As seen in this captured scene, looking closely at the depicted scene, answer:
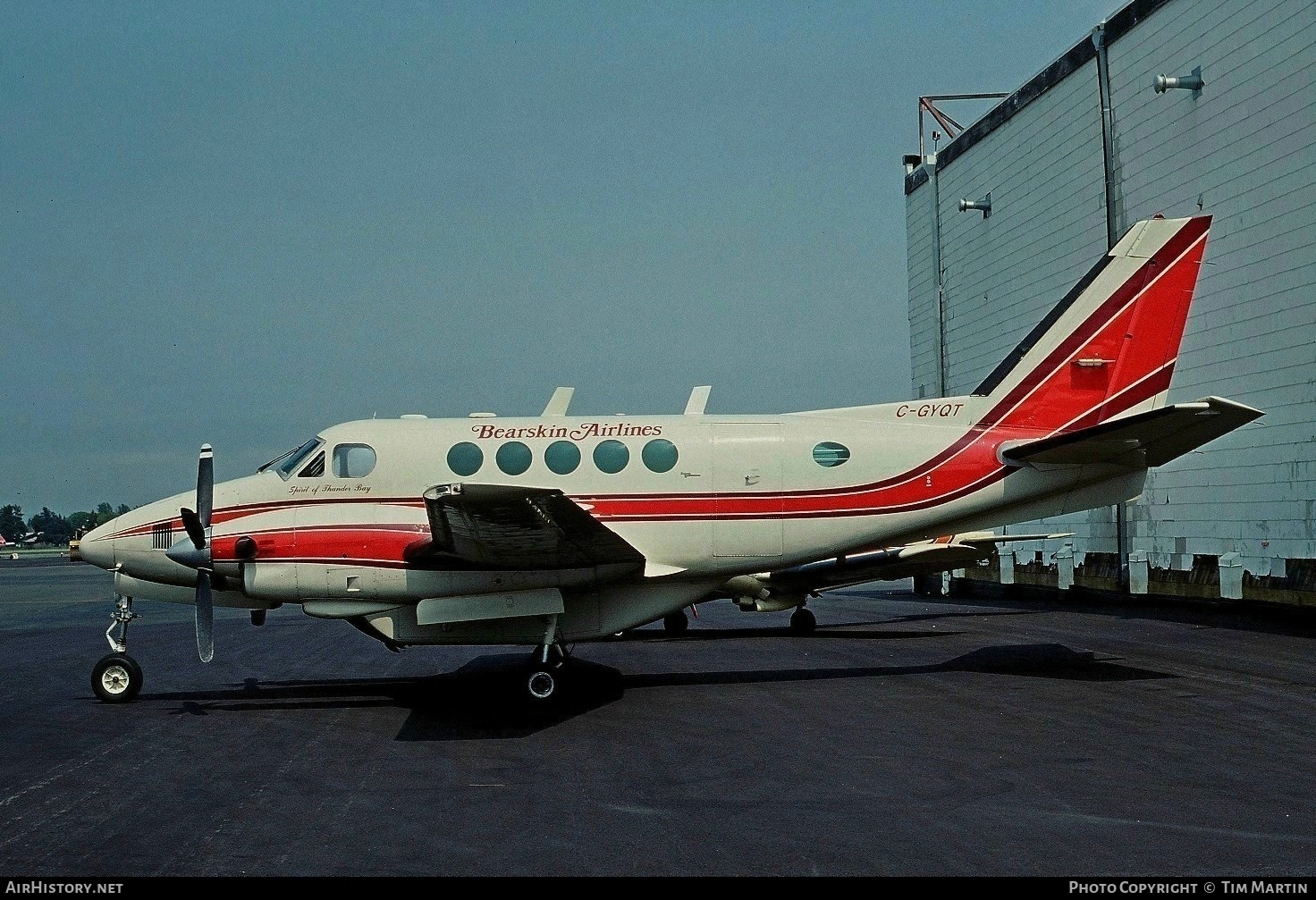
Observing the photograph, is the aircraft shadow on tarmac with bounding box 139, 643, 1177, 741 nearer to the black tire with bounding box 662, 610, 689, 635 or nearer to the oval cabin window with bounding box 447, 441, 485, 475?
the oval cabin window with bounding box 447, 441, 485, 475

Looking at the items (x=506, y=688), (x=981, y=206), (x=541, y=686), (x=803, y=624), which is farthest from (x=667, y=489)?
(x=981, y=206)

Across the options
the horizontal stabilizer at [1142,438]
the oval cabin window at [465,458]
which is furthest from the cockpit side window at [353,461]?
the horizontal stabilizer at [1142,438]

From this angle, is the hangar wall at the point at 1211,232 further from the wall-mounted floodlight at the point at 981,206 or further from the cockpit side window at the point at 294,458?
the cockpit side window at the point at 294,458

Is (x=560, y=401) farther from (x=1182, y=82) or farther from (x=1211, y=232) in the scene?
(x=1182, y=82)

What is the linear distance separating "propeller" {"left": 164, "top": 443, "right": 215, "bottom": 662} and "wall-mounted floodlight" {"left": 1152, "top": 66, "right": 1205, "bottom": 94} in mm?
20970

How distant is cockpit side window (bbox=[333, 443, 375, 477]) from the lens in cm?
1470

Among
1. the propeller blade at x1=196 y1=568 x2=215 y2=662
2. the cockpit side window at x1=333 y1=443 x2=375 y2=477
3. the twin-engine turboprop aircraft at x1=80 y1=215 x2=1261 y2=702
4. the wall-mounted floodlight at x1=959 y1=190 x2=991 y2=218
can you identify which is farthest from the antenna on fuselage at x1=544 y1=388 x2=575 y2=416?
the wall-mounted floodlight at x1=959 y1=190 x2=991 y2=218

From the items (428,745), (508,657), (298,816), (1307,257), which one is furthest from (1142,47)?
(298,816)

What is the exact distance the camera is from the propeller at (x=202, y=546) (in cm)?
1345

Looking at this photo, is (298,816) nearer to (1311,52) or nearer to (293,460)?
(293,460)

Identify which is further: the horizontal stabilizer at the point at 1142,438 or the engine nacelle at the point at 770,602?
the engine nacelle at the point at 770,602

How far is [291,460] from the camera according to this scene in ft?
48.5

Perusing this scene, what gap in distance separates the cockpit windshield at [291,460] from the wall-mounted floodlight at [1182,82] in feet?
64.1

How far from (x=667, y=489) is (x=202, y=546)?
5.90 meters
